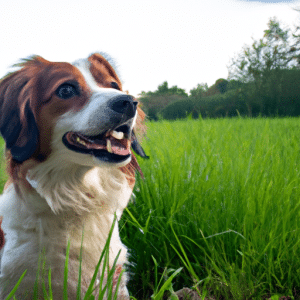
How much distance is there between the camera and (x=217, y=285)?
155 centimetres

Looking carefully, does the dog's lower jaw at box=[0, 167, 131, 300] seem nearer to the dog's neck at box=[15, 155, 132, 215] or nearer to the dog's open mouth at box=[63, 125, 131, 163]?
the dog's neck at box=[15, 155, 132, 215]

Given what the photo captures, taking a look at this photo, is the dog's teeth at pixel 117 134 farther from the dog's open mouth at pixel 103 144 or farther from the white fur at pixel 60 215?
the white fur at pixel 60 215

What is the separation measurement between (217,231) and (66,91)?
116 cm

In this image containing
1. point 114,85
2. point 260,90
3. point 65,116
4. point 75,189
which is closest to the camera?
point 65,116

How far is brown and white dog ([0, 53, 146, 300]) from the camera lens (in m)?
1.40

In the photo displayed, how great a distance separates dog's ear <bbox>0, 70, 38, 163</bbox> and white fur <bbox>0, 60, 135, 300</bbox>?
0.11m

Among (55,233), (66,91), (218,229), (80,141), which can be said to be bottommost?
(218,229)

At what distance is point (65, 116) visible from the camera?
4.73 ft

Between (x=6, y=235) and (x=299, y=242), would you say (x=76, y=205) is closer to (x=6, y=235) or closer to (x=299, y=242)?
(x=6, y=235)

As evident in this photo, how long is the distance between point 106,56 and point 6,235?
3.88 ft

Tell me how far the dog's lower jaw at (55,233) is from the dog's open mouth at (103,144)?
24cm

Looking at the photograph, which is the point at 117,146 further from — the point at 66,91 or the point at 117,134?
the point at 66,91

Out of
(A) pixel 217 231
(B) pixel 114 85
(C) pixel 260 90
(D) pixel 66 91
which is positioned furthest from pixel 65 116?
(C) pixel 260 90

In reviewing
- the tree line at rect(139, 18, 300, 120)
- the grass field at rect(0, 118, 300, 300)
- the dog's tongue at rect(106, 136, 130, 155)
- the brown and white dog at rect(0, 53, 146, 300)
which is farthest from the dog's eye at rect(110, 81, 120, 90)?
the tree line at rect(139, 18, 300, 120)
